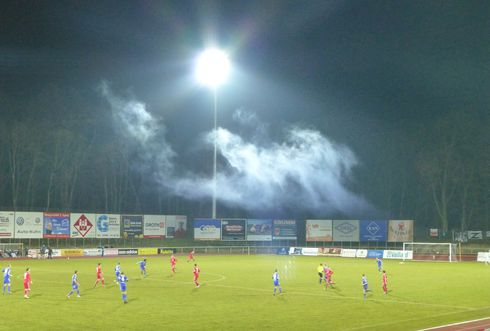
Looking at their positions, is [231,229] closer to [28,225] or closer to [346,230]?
[346,230]

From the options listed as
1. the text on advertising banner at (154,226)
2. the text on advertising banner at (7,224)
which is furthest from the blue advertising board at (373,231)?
the text on advertising banner at (7,224)

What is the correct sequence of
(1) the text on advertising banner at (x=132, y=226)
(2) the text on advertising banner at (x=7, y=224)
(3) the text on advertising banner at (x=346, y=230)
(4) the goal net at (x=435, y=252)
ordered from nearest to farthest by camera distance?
(2) the text on advertising banner at (x=7, y=224) → (4) the goal net at (x=435, y=252) → (1) the text on advertising banner at (x=132, y=226) → (3) the text on advertising banner at (x=346, y=230)

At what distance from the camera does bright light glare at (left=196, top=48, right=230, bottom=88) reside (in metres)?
86.3

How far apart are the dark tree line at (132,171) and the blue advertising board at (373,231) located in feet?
38.0

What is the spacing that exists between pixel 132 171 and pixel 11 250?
35923mm

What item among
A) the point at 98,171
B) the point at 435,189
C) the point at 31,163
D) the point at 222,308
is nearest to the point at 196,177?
the point at 98,171

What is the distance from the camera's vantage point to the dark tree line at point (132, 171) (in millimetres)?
90438

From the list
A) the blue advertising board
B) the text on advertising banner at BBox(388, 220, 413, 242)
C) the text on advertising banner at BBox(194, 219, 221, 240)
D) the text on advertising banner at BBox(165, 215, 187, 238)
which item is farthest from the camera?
the text on advertising banner at BBox(194, 219, 221, 240)

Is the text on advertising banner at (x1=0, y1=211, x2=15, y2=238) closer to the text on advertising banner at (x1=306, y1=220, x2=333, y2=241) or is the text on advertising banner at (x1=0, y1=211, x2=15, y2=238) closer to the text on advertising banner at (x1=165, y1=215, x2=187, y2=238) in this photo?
the text on advertising banner at (x1=165, y1=215, x2=187, y2=238)

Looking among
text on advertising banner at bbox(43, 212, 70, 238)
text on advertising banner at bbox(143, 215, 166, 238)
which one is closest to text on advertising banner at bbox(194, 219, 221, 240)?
text on advertising banner at bbox(143, 215, 166, 238)

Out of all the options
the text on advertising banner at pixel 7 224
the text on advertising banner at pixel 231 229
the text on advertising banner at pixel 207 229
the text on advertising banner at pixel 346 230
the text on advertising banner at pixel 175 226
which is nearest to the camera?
the text on advertising banner at pixel 7 224

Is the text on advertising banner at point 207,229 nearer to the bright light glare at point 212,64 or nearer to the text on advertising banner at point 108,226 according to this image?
the text on advertising banner at point 108,226

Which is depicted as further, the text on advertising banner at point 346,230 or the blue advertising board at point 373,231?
the text on advertising banner at point 346,230

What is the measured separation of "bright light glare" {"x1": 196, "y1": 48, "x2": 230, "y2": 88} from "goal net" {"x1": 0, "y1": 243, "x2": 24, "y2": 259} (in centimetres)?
3409
